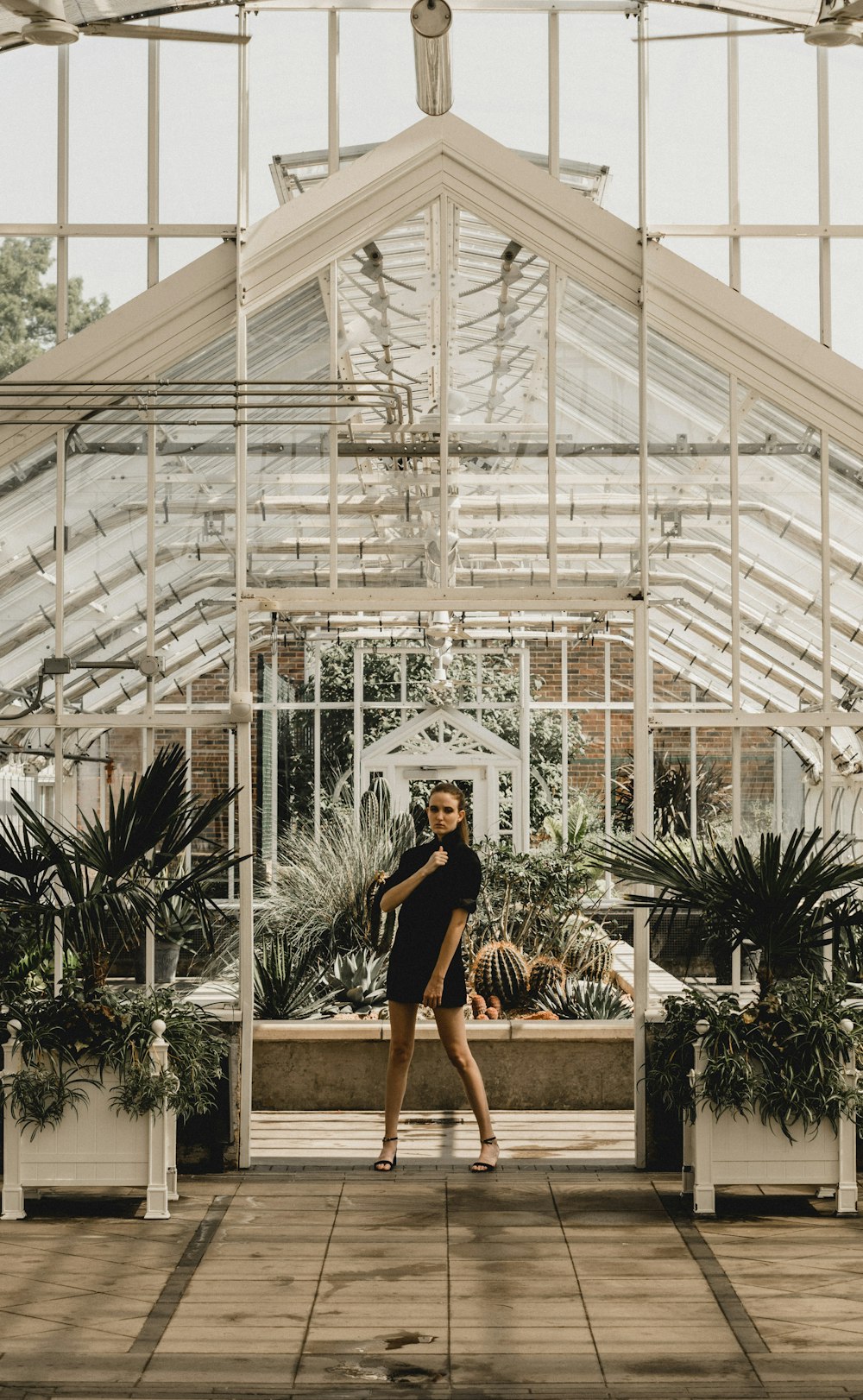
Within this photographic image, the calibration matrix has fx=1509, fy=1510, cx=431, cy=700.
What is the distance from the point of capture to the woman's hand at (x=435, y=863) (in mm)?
5945

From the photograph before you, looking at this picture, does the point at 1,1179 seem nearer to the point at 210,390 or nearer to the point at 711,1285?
the point at 711,1285

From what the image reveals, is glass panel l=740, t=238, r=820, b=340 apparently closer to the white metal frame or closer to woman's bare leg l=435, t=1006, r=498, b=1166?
the white metal frame

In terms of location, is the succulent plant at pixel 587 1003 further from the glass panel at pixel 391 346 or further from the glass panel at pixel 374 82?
the glass panel at pixel 374 82

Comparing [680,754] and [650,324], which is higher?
[650,324]

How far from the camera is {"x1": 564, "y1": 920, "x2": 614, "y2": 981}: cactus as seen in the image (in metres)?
9.16

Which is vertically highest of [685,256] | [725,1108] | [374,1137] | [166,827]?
[685,256]

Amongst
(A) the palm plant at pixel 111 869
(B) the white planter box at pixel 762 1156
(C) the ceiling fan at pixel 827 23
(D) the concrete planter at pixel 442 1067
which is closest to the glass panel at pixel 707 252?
(C) the ceiling fan at pixel 827 23

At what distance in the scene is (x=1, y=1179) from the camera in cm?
581

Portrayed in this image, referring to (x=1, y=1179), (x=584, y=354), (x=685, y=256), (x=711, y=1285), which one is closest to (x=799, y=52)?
(x=685, y=256)

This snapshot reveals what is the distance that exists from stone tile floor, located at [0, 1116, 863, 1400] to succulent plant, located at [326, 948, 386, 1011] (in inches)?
94.9

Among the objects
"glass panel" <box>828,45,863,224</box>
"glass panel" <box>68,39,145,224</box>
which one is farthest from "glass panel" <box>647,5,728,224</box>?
"glass panel" <box>68,39,145,224</box>

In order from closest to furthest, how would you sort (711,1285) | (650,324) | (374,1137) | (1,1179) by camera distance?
(711,1285) → (1,1179) → (650,324) → (374,1137)

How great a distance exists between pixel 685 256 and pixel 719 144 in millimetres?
499

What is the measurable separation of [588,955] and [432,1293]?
4.93m
